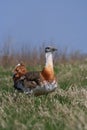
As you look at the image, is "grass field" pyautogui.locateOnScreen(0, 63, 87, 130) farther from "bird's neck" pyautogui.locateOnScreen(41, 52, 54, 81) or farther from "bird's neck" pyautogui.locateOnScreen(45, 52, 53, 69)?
"bird's neck" pyautogui.locateOnScreen(45, 52, 53, 69)

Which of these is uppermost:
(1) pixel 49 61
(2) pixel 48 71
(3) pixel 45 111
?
(1) pixel 49 61

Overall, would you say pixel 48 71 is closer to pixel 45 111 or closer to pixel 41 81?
pixel 41 81

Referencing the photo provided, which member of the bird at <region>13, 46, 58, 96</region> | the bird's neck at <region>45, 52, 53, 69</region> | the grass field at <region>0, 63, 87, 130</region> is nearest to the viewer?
the grass field at <region>0, 63, 87, 130</region>

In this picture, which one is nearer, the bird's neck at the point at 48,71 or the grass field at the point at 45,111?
the grass field at the point at 45,111

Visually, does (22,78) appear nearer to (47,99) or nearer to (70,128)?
(47,99)

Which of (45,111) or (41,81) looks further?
(41,81)

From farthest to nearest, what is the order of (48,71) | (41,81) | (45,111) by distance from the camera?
(48,71) < (41,81) < (45,111)

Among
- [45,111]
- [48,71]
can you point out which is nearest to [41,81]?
[48,71]

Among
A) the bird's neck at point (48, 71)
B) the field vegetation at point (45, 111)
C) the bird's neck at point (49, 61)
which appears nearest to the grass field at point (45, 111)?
the field vegetation at point (45, 111)

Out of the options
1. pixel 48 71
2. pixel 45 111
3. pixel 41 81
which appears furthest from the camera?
pixel 48 71

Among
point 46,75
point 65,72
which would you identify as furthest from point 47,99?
point 65,72

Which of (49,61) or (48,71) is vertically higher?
(49,61)

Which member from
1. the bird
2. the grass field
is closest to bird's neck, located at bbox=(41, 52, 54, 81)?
the bird

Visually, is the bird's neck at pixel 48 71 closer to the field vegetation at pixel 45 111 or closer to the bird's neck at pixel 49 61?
the bird's neck at pixel 49 61
